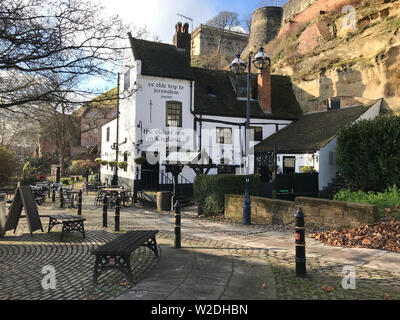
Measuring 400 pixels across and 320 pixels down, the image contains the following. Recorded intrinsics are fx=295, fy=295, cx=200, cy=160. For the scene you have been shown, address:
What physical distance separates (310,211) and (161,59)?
15.6 meters

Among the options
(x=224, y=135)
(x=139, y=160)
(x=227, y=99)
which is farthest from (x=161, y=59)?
(x=139, y=160)

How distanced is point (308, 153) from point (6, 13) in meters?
16.3

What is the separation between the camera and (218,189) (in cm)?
1299

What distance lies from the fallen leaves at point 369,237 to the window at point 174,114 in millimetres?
13807

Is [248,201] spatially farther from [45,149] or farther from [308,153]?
[45,149]

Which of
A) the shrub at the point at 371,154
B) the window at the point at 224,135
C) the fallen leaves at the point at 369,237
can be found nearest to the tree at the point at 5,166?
the window at the point at 224,135

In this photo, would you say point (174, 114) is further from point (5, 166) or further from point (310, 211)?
point (310, 211)

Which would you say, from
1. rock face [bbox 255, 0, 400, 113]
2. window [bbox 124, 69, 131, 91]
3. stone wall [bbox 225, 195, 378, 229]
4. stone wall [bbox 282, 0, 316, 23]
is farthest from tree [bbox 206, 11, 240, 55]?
stone wall [bbox 225, 195, 378, 229]

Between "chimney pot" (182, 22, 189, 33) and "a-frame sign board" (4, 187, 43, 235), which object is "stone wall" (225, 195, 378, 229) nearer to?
"a-frame sign board" (4, 187, 43, 235)

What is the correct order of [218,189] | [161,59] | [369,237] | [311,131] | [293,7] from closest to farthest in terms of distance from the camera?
[369,237], [218,189], [311,131], [161,59], [293,7]

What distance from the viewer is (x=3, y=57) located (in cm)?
742

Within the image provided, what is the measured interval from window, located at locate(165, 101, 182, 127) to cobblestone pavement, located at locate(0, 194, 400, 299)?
461 inches

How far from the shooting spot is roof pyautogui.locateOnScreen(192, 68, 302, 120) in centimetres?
2173
